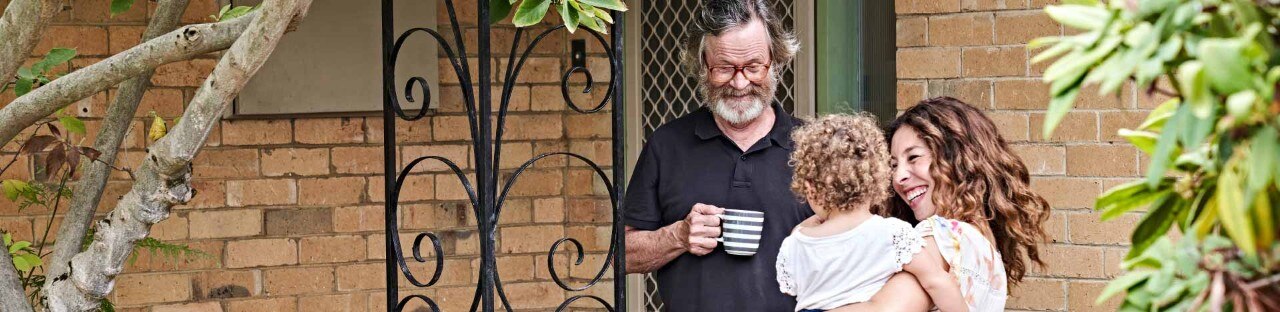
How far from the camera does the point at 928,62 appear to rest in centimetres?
359

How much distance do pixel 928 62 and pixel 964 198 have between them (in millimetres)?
1161

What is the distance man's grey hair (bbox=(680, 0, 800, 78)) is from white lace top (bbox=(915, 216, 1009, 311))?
777 millimetres

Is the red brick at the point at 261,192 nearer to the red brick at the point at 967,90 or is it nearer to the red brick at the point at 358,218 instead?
the red brick at the point at 358,218

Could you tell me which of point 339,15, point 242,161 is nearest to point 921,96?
point 339,15

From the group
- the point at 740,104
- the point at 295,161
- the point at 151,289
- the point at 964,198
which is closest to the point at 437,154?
the point at 295,161

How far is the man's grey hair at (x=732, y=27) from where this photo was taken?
3027mm

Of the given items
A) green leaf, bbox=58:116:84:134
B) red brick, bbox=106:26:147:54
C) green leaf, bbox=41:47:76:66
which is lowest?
green leaf, bbox=58:116:84:134

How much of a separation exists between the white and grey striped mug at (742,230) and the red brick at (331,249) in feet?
6.39

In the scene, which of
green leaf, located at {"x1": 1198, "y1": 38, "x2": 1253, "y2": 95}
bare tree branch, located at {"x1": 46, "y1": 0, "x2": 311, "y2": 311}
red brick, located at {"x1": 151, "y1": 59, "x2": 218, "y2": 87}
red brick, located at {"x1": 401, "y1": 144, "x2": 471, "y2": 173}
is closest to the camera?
green leaf, located at {"x1": 1198, "y1": 38, "x2": 1253, "y2": 95}

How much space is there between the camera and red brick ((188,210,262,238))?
4.20m

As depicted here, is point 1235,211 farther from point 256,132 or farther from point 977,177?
point 256,132

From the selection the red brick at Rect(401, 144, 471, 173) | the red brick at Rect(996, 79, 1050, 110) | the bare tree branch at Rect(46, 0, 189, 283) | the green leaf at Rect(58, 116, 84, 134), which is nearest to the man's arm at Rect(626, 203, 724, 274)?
the red brick at Rect(996, 79, 1050, 110)

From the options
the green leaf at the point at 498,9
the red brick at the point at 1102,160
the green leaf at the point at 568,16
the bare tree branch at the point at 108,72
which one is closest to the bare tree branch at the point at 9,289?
the bare tree branch at the point at 108,72

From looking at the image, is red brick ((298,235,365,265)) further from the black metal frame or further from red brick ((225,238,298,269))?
the black metal frame
